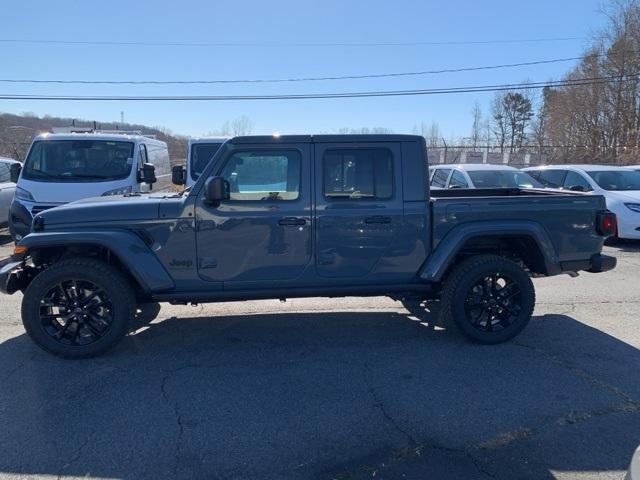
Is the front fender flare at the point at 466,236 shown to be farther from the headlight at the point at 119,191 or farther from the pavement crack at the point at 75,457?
the headlight at the point at 119,191

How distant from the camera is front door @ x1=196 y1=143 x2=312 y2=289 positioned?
15.1ft

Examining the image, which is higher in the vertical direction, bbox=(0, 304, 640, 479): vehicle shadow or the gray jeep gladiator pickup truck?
the gray jeep gladiator pickup truck

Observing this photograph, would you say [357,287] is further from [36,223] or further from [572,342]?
[36,223]

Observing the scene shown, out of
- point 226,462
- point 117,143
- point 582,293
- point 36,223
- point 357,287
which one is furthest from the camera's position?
point 117,143

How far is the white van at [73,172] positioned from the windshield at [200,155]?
1.37 meters

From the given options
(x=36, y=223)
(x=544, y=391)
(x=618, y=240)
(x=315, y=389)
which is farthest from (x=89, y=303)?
(x=618, y=240)

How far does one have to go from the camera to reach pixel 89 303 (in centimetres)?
457

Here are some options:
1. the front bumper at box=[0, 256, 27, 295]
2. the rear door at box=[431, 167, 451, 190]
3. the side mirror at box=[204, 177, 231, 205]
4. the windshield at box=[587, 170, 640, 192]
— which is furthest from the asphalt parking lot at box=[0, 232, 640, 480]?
the rear door at box=[431, 167, 451, 190]

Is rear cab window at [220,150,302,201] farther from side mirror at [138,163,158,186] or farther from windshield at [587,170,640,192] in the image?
windshield at [587,170,640,192]

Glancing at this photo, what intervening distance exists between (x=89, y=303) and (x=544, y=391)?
12.8 feet

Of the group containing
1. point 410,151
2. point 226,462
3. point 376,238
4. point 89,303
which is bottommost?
point 226,462

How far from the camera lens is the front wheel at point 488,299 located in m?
4.89

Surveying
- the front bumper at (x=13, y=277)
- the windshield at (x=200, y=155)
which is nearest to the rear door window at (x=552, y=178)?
the windshield at (x=200, y=155)

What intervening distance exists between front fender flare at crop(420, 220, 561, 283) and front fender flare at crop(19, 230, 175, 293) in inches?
95.3
